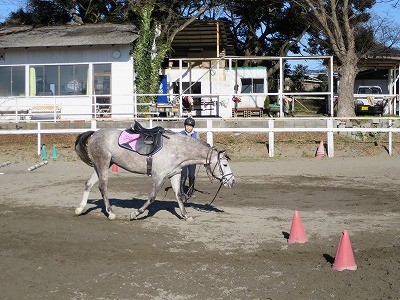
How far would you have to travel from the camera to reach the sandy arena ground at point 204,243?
7.15 meters

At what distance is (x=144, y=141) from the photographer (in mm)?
11016

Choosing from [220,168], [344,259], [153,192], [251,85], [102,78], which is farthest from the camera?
[251,85]

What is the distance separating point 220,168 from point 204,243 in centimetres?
194

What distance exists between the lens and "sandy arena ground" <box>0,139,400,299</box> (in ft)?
23.5

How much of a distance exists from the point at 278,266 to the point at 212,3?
31596 mm

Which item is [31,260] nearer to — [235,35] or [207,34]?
[207,34]

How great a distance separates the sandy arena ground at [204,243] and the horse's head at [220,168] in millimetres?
716

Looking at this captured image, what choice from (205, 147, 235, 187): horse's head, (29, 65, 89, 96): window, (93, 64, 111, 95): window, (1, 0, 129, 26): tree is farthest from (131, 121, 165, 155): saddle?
(1, 0, 129, 26): tree

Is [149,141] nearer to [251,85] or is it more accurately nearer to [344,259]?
[344,259]

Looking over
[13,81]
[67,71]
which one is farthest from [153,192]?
[13,81]

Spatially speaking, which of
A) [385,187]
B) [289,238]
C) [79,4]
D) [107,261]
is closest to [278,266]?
[289,238]

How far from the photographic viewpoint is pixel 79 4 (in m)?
43.3

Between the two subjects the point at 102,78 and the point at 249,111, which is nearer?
the point at 102,78

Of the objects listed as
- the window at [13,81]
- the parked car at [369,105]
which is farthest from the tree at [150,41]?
the parked car at [369,105]
